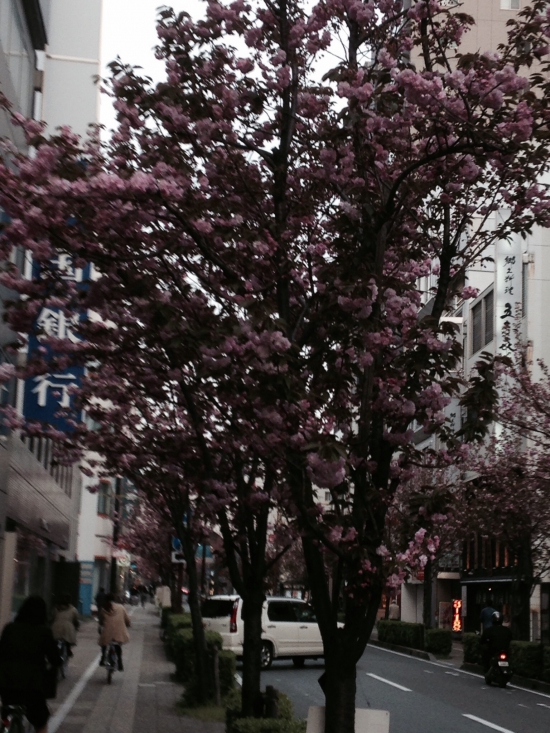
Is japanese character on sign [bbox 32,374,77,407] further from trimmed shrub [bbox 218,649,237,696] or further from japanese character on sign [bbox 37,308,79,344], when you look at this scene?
trimmed shrub [bbox 218,649,237,696]

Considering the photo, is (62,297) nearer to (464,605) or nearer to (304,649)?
(304,649)

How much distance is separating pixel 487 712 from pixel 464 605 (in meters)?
37.5

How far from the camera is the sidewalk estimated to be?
1558 centimetres

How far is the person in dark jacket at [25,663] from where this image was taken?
9.68 metres

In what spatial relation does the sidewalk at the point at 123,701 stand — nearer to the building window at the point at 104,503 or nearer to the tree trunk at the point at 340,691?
the tree trunk at the point at 340,691

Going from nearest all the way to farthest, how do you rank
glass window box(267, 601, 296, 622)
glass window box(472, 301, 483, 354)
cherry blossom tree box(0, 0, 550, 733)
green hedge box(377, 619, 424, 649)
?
1. cherry blossom tree box(0, 0, 550, 733)
2. glass window box(267, 601, 296, 622)
3. green hedge box(377, 619, 424, 649)
4. glass window box(472, 301, 483, 354)

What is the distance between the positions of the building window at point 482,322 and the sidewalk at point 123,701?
23.7m

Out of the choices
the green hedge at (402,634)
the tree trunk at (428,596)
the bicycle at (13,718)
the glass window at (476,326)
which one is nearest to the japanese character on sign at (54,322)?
the bicycle at (13,718)

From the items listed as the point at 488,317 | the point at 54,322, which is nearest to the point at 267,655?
the point at 54,322

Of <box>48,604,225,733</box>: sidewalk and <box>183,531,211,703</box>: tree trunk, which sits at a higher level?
<box>183,531,211,703</box>: tree trunk

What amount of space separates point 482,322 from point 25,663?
139ft

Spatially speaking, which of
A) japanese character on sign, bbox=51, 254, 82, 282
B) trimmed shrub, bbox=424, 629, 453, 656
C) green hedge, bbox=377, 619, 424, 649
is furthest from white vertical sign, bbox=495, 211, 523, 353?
japanese character on sign, bbox=51, 254, 82, 282

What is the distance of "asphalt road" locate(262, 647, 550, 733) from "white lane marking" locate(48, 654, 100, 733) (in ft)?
11.9

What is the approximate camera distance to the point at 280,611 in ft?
95.4
